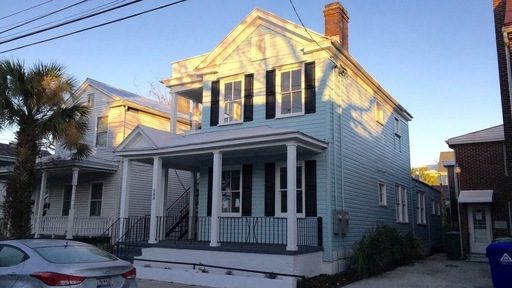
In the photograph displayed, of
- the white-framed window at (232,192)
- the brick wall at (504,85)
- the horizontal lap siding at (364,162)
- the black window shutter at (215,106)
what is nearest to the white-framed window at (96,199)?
the black window shutter at (215,106)

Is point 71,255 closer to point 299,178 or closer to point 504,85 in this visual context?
point 299,178

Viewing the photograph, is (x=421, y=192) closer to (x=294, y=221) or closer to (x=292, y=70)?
(x=292, y=70)

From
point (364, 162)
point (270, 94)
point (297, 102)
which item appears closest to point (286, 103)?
point (297, 102)

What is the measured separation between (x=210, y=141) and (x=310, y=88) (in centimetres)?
368

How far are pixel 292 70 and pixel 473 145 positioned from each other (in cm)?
901

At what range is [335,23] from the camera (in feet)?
56.5

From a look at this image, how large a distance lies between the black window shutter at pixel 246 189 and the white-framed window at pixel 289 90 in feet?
7.07

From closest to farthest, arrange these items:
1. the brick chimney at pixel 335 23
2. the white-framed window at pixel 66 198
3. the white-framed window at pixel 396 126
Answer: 1. the brick chimney at pixel 335 23
2. the white-framed window at pixel 396 126
3. the white-framed window at pixel 66 198

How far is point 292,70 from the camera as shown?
15320 millimetres

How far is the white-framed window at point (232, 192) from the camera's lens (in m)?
15.5

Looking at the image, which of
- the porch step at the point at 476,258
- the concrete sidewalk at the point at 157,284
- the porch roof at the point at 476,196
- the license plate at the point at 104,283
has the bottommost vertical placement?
the concrete sidewalk at the point at 157,284

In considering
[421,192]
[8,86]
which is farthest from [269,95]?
[421,192]

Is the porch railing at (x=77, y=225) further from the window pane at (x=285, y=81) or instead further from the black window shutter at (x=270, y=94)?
the window pane at (x=285, y=81)

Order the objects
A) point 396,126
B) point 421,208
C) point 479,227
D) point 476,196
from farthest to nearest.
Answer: point 421,208 < point 396,126 < point 479,227 < point 476,196
